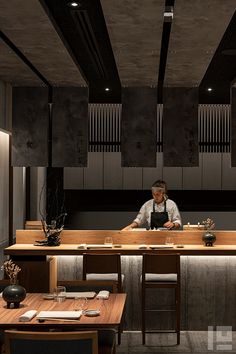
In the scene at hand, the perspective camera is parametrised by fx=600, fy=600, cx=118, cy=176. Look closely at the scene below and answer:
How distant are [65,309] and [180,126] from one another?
438 centimetres

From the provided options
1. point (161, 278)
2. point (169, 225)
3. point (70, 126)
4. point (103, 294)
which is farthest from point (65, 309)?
point (70, 126)

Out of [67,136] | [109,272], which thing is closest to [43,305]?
[109,272]

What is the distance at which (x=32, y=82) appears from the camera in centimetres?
793

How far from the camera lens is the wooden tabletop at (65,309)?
382 cm

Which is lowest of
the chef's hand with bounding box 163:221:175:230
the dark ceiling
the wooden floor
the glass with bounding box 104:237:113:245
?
the wooden floor

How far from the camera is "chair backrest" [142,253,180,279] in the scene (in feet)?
19.7

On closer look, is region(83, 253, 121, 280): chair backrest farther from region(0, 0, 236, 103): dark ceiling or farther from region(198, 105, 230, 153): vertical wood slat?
region(198, 105, 230, 153): vertical wood slat

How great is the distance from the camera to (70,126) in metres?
8.16

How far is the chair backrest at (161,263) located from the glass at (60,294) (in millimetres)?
1534

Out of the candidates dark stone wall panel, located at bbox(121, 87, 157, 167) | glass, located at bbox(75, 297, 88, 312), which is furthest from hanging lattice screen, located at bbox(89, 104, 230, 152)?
glass, located at bbox(75, 297, 88, 312)

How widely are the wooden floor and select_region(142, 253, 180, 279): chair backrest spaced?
74 centimetres

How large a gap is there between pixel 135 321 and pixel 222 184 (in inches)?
213

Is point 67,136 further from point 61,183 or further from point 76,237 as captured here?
point 61,183

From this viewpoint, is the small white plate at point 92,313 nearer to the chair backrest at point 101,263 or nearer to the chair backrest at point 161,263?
the chair backrest at point 101,263
